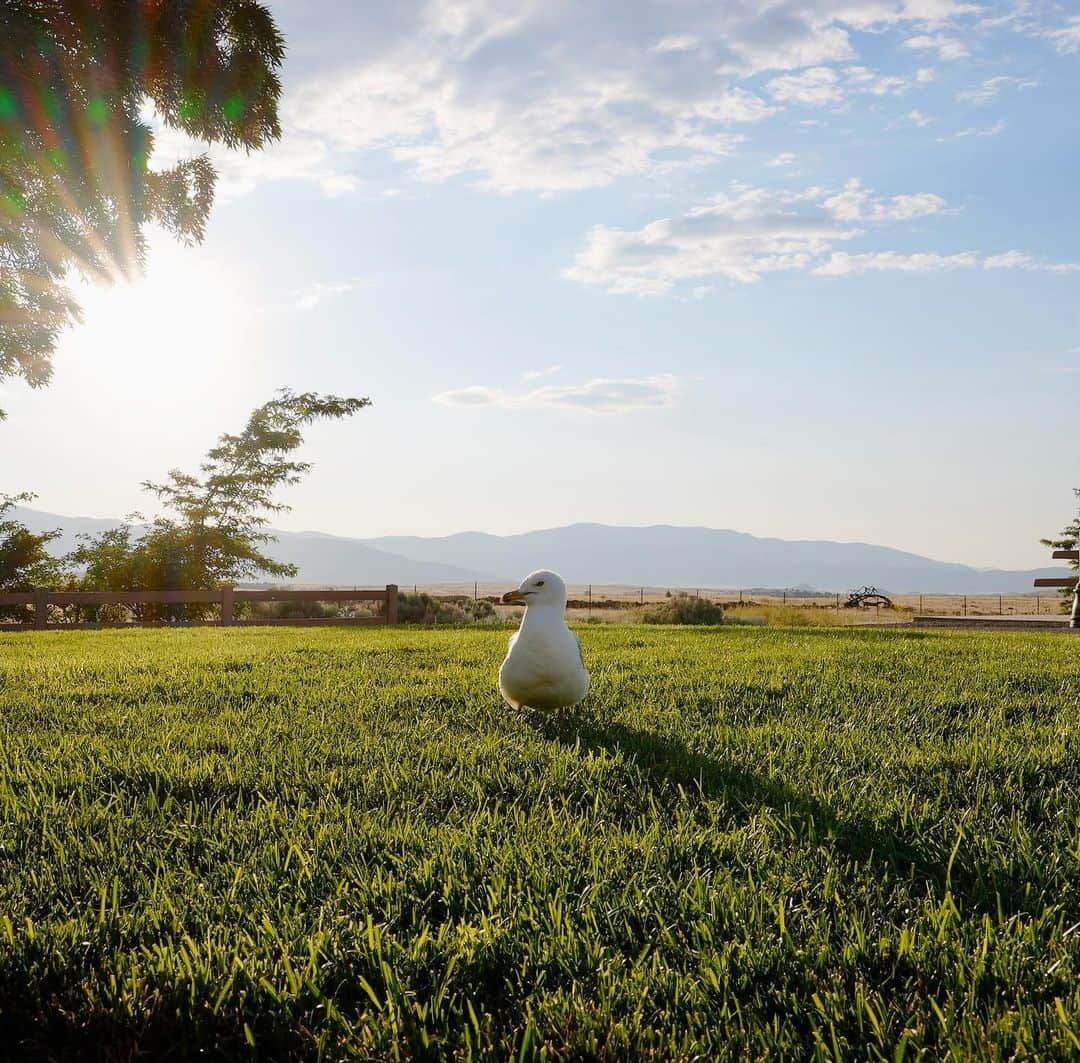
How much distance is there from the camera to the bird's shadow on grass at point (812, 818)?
2857 mm

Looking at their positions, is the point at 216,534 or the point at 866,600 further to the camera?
the point at 866,600

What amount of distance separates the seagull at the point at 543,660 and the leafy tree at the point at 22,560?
22.9 metres

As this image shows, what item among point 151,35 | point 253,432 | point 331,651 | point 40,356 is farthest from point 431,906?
point 253,432

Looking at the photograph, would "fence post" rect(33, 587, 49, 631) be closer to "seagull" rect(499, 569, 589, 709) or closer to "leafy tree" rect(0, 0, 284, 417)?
"leafy tree" rect(0, 0, 284, 417)

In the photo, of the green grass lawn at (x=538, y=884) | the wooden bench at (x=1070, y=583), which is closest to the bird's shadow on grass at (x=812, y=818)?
the green grass lawn at (x=538, y=884)

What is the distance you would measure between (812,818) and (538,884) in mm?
1311

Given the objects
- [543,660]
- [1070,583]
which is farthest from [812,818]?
[1070,583]

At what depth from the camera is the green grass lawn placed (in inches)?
82.4

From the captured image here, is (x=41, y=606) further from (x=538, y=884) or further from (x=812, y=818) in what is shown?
(x=812, y=818)

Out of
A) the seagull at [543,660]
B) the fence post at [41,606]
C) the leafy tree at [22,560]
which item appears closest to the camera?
the seagull at [543,660]

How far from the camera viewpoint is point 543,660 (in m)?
5.42

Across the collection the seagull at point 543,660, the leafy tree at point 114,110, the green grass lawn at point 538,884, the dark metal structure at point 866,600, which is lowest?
the dark metal structure at point 866,600

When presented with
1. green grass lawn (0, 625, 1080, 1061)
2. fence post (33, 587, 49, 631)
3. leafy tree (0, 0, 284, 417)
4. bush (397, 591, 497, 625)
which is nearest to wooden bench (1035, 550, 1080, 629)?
bush (397, 591, 497, 625)

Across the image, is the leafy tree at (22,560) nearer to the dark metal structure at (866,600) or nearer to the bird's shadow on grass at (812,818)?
the bird's shadow on grass at (812,818)
